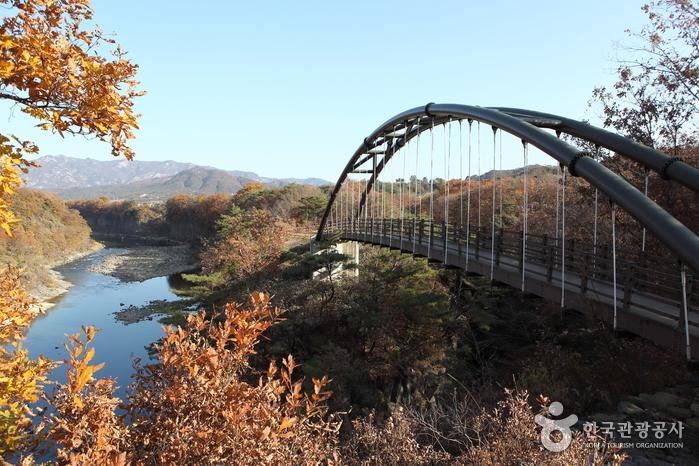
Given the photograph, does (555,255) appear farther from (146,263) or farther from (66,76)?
(146,263)

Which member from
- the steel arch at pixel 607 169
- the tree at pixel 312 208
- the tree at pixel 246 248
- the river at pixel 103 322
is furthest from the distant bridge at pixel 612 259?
the tree at pixel 312 208

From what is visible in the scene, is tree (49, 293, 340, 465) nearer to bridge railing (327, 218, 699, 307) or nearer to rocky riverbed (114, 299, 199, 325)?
bridge railing (327, 218, 699, 307)

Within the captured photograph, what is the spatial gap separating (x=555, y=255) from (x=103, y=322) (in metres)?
31.2

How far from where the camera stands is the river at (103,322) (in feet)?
76.6

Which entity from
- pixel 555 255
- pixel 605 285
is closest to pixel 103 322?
pixel 555 255

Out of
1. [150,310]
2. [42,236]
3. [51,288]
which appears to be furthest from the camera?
[42,236]

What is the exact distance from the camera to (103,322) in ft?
102

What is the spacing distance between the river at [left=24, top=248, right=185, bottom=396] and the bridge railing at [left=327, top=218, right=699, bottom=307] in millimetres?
9893

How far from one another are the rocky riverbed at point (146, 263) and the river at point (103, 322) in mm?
1864

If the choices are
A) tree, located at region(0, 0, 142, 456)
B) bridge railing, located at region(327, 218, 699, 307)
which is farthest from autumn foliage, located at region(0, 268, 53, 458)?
bridge railing, located at region(327, 218, 699, 307)

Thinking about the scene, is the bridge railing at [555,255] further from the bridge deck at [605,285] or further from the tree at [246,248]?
the tree at [246,248]

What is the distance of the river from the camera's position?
2336 cm

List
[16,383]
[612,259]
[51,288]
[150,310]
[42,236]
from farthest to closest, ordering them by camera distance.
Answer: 1. [42,236]
2. [51,288]
3. [150,310]
4. [612,259]
5. [16,383]

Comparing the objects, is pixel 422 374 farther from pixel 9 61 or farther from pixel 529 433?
pixel 9 61
